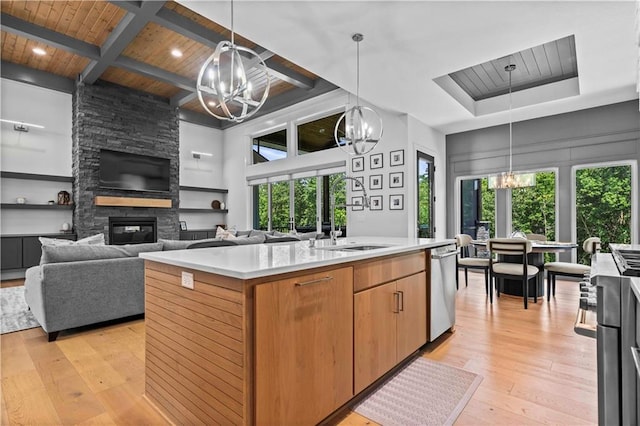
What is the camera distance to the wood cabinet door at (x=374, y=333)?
6.07 ft

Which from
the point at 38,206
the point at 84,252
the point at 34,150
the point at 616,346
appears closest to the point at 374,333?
the point at 616,346

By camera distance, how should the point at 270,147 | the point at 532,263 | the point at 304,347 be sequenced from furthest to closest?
the point at 270,147 → the point at 532,263 → the point at 304,347

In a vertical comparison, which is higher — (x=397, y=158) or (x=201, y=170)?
(x=201, y=170)

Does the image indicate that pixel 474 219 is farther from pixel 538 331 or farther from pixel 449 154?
pixel 538 331

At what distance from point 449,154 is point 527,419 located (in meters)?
5.84

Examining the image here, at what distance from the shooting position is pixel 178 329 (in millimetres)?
1650

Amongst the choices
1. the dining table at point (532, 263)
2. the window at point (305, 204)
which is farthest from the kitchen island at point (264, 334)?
the window at point (305, 204)

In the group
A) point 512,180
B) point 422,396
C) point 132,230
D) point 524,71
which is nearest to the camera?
point 422,396

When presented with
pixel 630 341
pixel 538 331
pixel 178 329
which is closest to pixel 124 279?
pixel 178 329

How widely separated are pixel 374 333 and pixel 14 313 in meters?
4.10

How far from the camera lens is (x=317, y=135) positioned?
7.27m

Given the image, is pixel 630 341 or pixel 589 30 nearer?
pixel 630 341

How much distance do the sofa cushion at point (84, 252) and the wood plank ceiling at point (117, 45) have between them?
9.30ft

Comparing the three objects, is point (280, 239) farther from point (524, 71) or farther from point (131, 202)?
point (131, 202)
